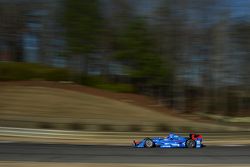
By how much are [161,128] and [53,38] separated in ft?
92.3

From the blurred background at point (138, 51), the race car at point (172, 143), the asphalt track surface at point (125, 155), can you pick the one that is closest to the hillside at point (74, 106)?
the blurred background at point (138, 51)

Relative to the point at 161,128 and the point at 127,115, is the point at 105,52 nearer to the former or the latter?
the point at 127,115

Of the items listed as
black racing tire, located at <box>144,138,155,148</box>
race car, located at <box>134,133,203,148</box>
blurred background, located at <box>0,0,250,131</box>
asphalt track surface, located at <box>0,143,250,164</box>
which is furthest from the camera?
blurred background, located at <box>0,0,250,131</box>

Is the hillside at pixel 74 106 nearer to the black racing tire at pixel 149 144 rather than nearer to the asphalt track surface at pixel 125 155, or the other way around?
the black racing tire at pixel 149 144

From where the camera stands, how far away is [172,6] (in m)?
58.2

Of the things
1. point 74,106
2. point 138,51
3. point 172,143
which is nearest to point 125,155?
point 172,143

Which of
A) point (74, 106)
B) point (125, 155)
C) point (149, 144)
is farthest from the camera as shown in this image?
point (74, 106)

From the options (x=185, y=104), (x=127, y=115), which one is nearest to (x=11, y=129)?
(x=127, y=115)

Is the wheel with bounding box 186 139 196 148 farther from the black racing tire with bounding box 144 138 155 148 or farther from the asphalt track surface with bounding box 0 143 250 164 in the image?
the black racing tire with bounding box 144 138 155 148

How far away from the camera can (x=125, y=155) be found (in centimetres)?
1466

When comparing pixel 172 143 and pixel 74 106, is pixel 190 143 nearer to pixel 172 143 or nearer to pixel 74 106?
pixel 172 143

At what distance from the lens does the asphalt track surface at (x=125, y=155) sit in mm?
13297

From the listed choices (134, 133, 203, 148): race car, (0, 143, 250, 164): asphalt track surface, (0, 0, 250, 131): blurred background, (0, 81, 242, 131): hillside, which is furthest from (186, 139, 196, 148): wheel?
(0, 0, 250, 131): blurred background

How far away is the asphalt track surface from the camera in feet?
43.6
